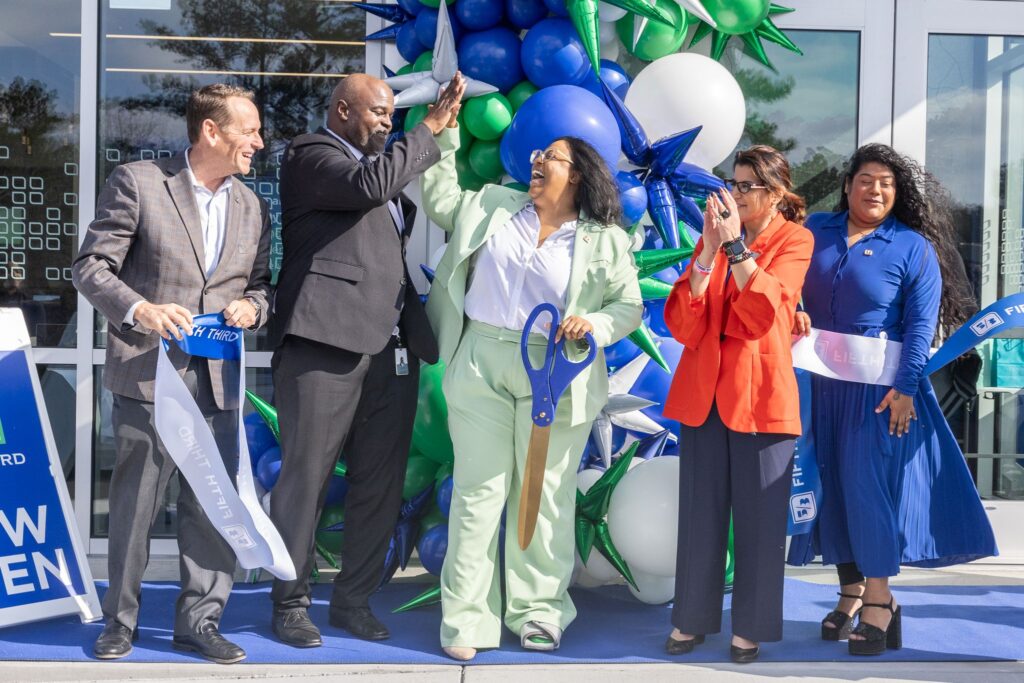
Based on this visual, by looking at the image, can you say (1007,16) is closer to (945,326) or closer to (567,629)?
(945,326)

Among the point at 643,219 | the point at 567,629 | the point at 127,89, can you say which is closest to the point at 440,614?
the point at 567,629

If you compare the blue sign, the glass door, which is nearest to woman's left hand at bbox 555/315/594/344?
the blue sign

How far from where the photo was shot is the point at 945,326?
3.77 meters

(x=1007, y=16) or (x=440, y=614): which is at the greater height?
(x=1007, y=16)

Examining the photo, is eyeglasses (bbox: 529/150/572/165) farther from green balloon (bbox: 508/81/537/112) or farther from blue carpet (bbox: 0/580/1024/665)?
blue carpet (bbox: 0/580/1024/665)

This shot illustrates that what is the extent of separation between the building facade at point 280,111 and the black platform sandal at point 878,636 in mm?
1591

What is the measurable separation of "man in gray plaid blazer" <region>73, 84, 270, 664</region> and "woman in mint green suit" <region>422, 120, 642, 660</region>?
0.65m

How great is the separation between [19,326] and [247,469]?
1.14 m

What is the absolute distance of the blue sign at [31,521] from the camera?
361 centimetres

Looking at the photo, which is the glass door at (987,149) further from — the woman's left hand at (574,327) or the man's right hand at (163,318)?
the man's right hand at (163,318)

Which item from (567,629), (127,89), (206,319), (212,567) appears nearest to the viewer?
(206,319)

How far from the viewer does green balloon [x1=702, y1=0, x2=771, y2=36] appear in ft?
13.4

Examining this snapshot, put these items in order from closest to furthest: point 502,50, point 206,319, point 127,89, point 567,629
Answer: point 206,319 < point 567,629 < point 502,50 < point 127,89

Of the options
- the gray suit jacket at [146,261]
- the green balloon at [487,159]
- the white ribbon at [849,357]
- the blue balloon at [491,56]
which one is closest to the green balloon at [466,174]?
the green balloon at [487,159]
